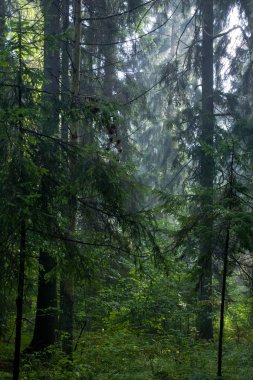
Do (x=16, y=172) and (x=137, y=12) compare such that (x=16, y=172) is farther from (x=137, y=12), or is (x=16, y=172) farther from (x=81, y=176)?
(x=137, y=12)

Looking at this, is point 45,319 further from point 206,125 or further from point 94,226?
point 206,125

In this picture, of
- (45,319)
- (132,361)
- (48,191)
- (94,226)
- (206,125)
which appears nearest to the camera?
(48,191)

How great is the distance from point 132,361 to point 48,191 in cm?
450

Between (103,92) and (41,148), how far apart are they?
9.20 m

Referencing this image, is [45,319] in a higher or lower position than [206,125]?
lower

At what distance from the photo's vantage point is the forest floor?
6.70 m

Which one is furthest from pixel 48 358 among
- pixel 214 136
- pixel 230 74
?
pixel 230 74

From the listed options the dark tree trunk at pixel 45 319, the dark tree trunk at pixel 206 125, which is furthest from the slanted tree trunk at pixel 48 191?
the dark tree trunk at pixel 206 125

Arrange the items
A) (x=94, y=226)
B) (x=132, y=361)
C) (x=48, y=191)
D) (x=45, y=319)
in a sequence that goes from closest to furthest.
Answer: (x=48, y=191), (x=94, y=226), (x=132, y=361), (x=45, y=319)

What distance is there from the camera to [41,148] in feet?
18.4

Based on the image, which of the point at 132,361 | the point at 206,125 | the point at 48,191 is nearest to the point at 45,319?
the point at 132,361

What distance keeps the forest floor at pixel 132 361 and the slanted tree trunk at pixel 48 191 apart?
Result: 0.79 m

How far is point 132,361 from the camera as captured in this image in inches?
319

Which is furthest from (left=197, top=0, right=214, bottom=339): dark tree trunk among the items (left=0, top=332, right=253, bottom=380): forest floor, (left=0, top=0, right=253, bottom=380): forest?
(left=0, top=332, right=253, bottom=380): forest floor
